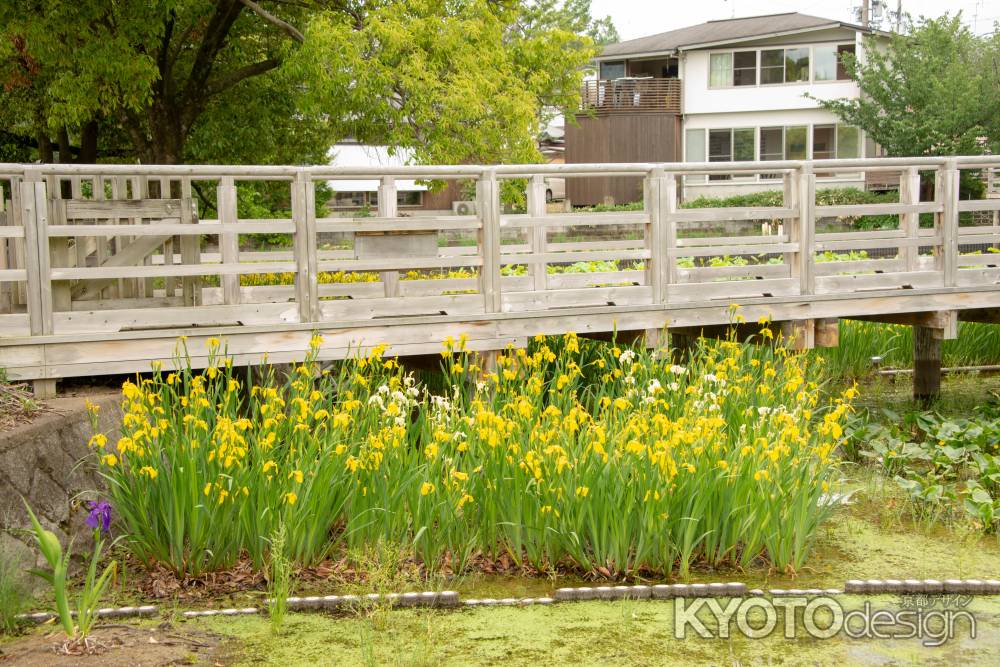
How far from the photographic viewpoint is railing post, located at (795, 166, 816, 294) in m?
10.4

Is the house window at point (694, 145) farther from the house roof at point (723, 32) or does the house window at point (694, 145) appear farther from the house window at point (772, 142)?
the house roof at point (723, 32)

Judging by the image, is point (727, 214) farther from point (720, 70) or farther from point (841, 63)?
point (720, 70)

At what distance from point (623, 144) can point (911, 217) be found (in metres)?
36.5

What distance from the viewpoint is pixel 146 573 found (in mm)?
6543

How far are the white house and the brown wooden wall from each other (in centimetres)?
4

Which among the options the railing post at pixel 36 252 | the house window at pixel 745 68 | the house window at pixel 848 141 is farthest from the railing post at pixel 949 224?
the house window at pixel 745 68

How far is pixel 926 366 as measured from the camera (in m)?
13.2

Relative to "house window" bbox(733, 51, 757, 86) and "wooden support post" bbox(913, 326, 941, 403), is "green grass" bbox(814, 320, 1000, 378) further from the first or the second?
"house window" bbox(733, 51, 757, 86)

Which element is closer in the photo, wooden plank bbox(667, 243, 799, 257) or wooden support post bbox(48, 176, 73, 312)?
wooden support post bbox(48, 176, 73, 312)

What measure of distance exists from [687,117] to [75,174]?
4097 cm

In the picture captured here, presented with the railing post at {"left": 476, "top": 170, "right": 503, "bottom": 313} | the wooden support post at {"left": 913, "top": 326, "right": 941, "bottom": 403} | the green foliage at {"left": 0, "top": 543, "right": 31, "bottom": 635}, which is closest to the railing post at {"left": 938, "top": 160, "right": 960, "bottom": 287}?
the wooden support post at {"left": 913, "top": 326, "right": 941, "bottom": 403}

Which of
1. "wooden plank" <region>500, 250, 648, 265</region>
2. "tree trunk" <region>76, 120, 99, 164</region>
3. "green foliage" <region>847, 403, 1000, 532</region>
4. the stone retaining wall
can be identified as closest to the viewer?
the stone retaining wall

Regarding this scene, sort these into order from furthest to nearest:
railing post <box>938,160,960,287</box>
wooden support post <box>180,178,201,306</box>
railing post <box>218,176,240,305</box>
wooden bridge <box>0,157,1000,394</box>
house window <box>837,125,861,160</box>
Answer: house window <box>837,125,861,160</box>, railing post <box>938,160,960,287</box>, wooden support post <box>180,178,201,306</box>, railing post <box>218,176,240,305</box>, wooden bridge <box>0,157,1000,394</box>
